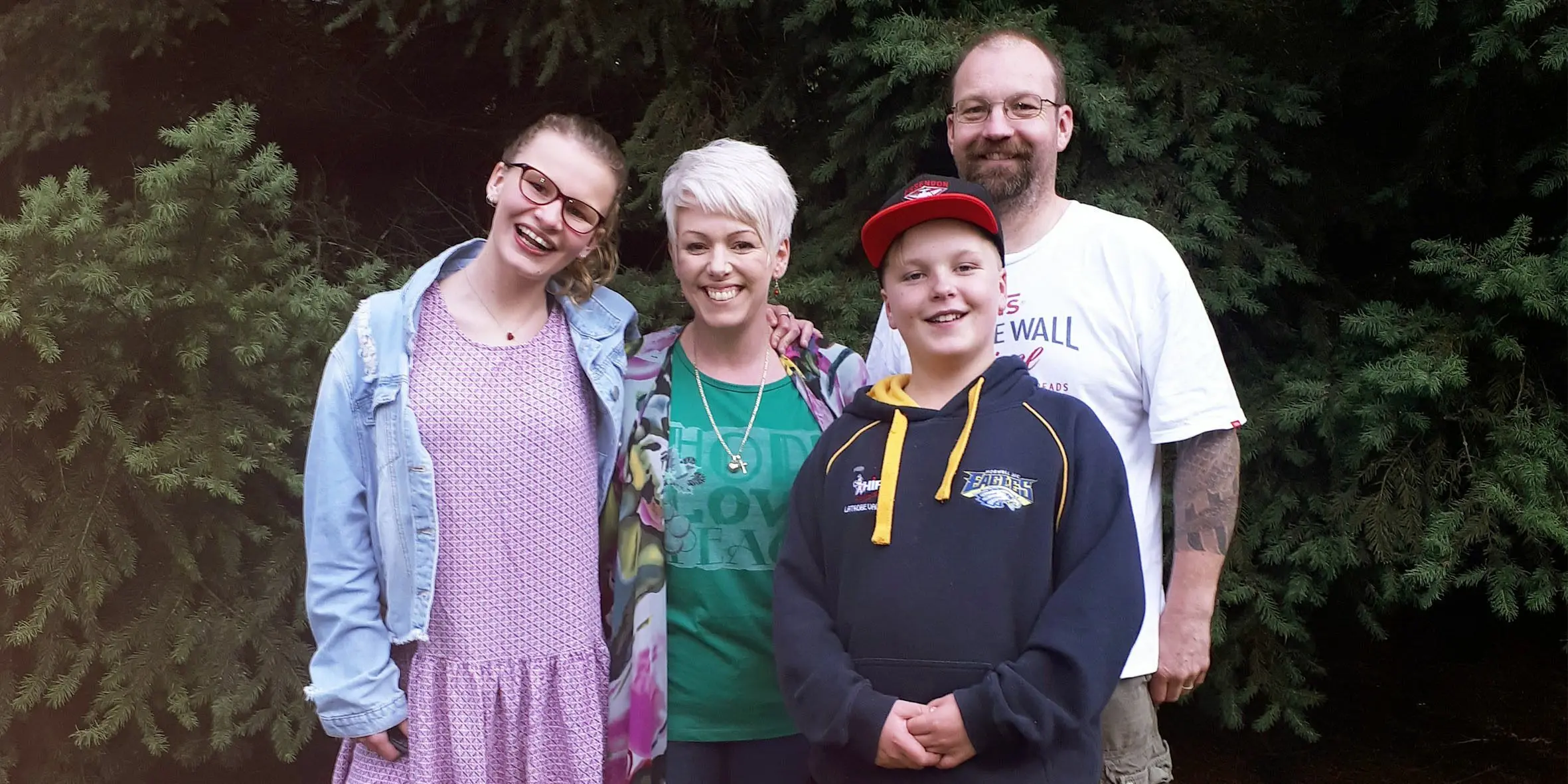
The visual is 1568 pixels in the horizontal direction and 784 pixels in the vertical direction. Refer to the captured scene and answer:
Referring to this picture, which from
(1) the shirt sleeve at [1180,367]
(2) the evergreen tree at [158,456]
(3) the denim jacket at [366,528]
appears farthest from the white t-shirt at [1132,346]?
(2) the evergreen tree at [158,456]

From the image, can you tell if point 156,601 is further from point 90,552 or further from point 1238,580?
point 1238,580

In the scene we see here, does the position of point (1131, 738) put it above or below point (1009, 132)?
below

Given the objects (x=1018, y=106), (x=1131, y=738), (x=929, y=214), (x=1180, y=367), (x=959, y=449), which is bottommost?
(x=1131, y=738)

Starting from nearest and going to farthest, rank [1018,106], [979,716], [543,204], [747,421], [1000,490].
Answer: [979,716], [1000,490], [543,204], [747,421], [1018,106]

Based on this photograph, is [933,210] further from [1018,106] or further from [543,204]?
[543,204]

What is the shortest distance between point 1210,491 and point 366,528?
69.1 inches

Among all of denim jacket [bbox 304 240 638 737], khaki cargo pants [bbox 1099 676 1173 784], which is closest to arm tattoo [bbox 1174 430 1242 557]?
khaki cargo pants [bbox 1099 676 1173 784]

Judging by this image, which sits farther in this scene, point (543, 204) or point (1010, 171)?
point (1010, 171)

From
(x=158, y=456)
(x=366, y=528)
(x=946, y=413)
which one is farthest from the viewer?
(x=158, y=456)

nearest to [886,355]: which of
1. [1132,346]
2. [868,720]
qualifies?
[1132,346]

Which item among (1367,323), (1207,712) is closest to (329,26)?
(1367,323)

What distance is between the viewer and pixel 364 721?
6.42 feet

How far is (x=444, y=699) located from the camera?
2.03 metres

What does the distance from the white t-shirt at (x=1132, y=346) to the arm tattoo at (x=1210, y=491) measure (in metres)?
0.06
